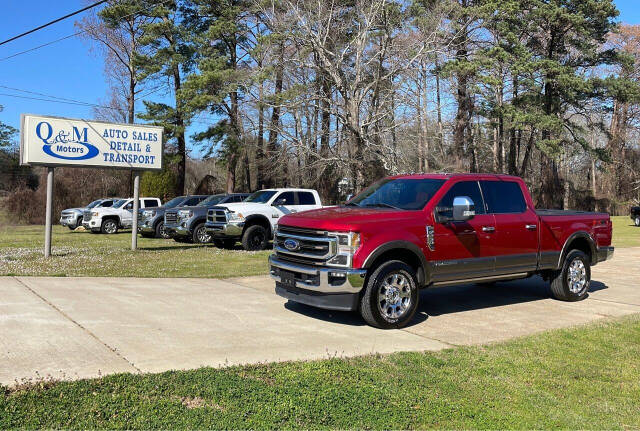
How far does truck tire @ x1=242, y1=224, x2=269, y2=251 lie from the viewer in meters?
17.1

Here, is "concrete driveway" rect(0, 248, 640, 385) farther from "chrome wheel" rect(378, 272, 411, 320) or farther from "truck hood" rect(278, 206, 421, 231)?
"truck hood" rect(278, 206, 421, 231)

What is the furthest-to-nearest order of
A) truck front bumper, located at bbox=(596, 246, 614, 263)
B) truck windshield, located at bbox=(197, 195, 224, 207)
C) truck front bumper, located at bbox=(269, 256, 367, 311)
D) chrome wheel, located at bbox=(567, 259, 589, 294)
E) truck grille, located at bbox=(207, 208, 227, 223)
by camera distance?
truck windshield, located at bbox=(197, 195, 224, 207) < truck grille, located at bbox=(207, 208, 227, 223) < truck front bumper, located at bbox=(596, 246, 614, 263) < chrome wheel, located at bbox=(567, 259, 589, 294) < truck front bumper, located at bbox=(269, 256, 367, 311)

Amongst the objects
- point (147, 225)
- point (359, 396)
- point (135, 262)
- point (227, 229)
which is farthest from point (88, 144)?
point (359, 396)

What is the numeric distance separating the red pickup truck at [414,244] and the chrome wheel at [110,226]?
20.2 metres

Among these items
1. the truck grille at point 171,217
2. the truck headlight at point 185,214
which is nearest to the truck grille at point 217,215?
the truck headlight at point 185,214

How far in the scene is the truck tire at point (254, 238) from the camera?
17.1 metres

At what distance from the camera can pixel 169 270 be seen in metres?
13.0

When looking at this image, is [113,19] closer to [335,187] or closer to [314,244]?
[335,187]

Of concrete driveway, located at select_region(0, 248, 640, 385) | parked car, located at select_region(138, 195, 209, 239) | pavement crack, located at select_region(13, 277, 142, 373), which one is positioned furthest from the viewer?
parked car, located at select_region(138, 195, 209, 239)

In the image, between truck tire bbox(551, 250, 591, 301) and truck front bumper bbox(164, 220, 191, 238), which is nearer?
truck tire bbox(551, 250, 591, 301)

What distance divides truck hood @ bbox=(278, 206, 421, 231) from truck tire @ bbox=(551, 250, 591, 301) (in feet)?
11.9

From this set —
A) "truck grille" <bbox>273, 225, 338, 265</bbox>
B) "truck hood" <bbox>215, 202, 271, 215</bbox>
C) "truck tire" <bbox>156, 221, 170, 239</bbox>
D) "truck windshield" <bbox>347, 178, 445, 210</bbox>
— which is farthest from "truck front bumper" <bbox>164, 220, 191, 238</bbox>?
"truck grille" <bbox>273, 225, 338, 265</bbox>

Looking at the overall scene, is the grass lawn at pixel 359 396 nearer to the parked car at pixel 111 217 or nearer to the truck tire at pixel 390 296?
the truck tire at pixel 390 296

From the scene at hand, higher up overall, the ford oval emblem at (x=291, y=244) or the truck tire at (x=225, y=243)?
the ford oval emblem at (x=291, y=244)
